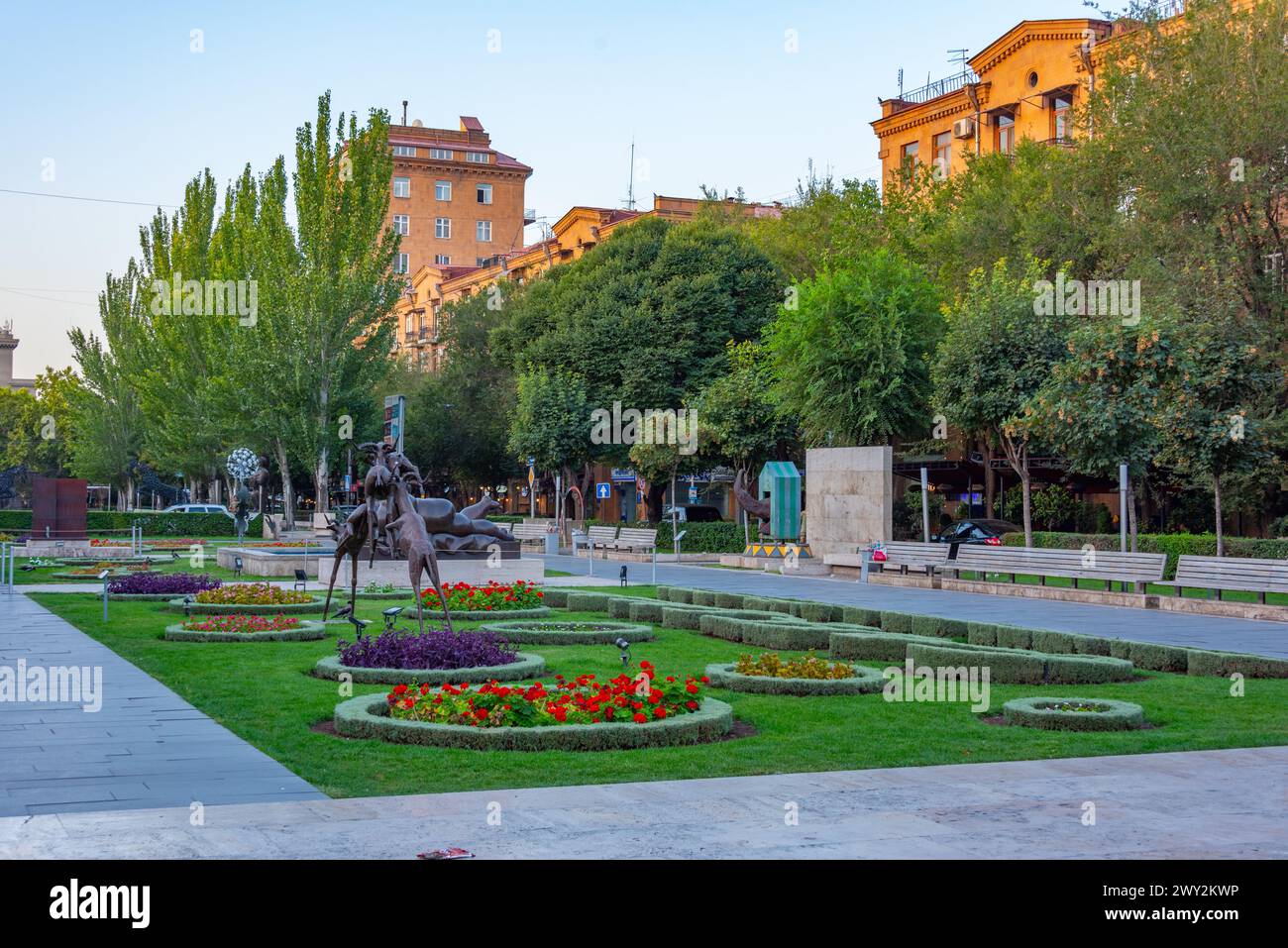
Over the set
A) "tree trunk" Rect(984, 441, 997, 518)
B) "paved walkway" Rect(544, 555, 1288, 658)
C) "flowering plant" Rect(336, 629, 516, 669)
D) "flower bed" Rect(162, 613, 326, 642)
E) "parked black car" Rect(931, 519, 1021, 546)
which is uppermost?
"tree trunk" Rect(984, 441, 997, 518)

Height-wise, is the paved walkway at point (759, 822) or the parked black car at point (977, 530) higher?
the parked black car at point (977, 530)

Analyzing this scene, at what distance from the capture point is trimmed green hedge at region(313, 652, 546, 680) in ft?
41.8

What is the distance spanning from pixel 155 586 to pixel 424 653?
467 inches

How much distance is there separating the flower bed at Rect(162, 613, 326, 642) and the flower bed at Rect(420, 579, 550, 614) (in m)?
2.75

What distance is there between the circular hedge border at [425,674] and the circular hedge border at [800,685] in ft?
6.42

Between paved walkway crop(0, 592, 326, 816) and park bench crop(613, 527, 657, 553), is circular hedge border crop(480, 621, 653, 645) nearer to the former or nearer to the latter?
paved walkway crop(0, 592, 326, 816)

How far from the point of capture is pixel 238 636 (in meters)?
16.5

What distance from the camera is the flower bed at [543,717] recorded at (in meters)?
9.64

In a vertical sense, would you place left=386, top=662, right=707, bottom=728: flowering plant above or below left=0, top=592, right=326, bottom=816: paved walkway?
above

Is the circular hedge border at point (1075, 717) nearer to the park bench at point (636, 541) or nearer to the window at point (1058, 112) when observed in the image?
the park bench at point (636, 541)

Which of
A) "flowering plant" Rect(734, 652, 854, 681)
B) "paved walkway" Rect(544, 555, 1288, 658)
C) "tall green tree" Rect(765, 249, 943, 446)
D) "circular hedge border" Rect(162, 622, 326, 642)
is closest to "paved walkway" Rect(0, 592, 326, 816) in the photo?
"circular hedge border" Rect(162, 622, 326, 642)

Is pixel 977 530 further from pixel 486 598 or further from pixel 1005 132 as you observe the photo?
pixel 486 598

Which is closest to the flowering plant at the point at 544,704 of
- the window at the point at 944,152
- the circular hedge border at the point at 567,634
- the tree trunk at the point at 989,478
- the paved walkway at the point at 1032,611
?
the circular hedge border at the point at 567,634
